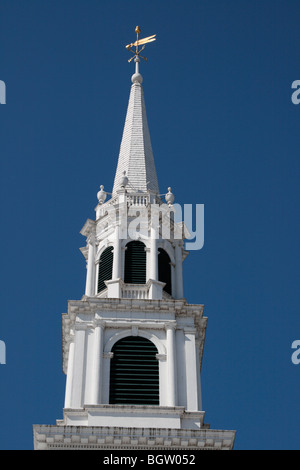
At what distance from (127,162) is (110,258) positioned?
8.96 metres

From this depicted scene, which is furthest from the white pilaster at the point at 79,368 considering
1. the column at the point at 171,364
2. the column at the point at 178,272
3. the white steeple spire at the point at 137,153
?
the white steeple spire at the point at 137,153

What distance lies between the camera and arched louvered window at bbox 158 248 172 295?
55625 mm

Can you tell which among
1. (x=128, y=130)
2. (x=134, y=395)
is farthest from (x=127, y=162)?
(x=134, y=395)

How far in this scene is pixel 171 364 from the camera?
4994 cm

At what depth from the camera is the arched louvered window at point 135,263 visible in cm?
5484

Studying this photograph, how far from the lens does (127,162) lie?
62.8 metres

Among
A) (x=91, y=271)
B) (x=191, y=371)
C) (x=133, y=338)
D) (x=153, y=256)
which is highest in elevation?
(x=153, y=256)

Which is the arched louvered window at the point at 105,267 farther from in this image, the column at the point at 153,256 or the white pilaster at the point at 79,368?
the white pilaster at the point at 79,368

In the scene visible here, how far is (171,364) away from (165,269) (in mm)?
7932

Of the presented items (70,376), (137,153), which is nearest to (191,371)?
(70,376)

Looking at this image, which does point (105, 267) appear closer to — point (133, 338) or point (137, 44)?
point (133, 338)

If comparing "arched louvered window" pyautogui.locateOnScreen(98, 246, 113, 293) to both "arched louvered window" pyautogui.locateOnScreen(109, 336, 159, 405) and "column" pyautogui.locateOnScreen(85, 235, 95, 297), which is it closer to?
"column" pyautogui.locateOnScreen(85, 235, 95, 297)
